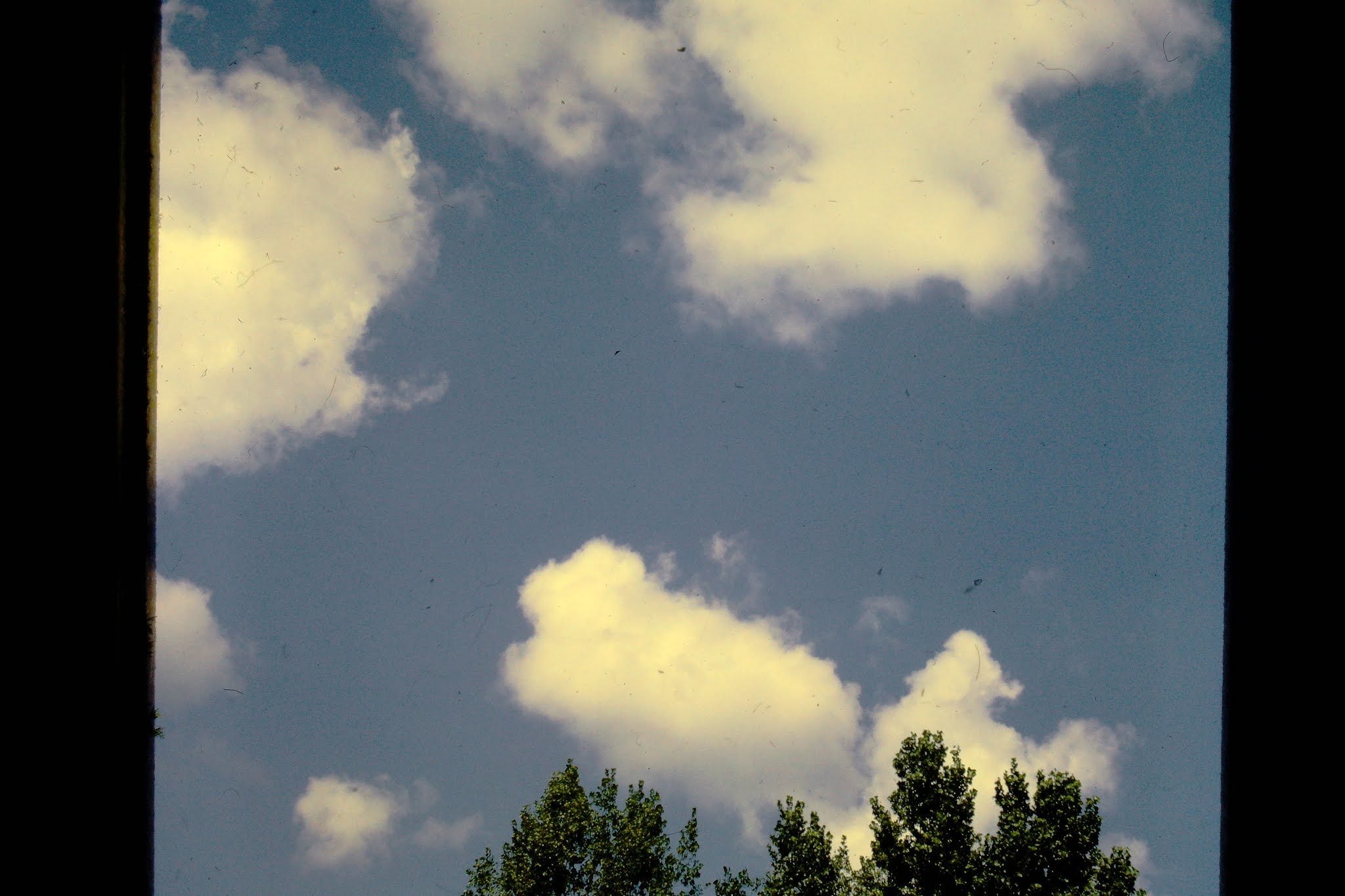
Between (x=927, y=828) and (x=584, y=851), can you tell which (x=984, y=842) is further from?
(x=584, y=851)

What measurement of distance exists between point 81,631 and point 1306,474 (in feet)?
22.2

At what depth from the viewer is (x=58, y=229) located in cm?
417

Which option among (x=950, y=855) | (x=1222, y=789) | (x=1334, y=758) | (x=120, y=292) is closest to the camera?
(x=1334, y=758)

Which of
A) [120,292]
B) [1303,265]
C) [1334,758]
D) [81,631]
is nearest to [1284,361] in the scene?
[1303,265]

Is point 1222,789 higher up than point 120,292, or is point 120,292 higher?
point 120,292

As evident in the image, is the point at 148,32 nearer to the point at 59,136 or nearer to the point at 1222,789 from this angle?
the point at 59,136

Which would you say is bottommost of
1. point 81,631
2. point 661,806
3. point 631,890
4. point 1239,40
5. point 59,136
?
point 631,890

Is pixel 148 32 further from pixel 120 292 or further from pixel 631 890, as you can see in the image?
pixel 631 890

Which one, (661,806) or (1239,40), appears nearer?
→ (1239,40)

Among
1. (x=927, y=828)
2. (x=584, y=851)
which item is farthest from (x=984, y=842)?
(x=584, y=851)

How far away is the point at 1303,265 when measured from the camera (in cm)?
456

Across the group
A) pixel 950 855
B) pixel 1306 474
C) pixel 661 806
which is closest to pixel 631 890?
pixel 661 806

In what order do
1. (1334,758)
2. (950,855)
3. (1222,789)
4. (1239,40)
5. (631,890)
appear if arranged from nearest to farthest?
(1334,758)
(1222,789)
(1239,40)
(950,855)
(631,890)

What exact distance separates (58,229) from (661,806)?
74.0 feet
